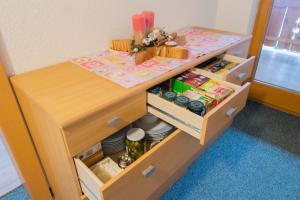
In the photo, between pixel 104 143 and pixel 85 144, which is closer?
pixel 85 144

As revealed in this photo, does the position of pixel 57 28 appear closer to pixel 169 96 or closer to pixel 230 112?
pixel 169 96

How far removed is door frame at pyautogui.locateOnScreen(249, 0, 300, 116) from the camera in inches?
73.7

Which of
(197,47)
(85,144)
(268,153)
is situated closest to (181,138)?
(85,144)

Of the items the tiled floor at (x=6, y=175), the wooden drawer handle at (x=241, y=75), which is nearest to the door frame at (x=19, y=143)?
the tiled floor at (x=6, y=175)

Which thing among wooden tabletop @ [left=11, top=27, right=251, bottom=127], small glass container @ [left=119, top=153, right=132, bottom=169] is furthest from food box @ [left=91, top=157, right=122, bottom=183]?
wooden tabletop @ [left=11, top=27, right=251, bottom=127]

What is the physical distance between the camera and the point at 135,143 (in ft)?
3.12

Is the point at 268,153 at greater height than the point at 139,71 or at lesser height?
lesser

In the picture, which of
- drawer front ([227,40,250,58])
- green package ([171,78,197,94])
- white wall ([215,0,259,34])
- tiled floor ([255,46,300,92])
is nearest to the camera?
green package ([171,78,197,94])

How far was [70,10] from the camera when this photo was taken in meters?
1.04

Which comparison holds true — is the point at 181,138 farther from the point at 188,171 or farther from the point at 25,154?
the point at 25,154

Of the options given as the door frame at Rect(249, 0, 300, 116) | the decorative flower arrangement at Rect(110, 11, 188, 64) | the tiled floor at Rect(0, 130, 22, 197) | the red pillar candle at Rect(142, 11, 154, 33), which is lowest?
the tiled floor at Rect(0, 130, 22, 197)

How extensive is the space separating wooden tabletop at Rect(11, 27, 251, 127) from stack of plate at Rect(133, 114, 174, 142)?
9.6 inches

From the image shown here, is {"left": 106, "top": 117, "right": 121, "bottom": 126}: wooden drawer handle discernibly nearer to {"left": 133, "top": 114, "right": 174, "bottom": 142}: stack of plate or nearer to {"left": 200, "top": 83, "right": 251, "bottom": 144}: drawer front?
{"left": 133, "top": 114, "right": 174, "bottom": 142}: stack of plate

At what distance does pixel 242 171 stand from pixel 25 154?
4.06 ft
